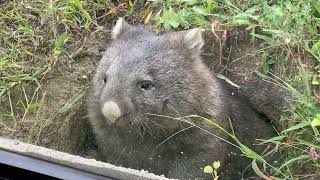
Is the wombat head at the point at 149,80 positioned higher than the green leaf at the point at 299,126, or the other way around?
the wombat head at the point at 149,80

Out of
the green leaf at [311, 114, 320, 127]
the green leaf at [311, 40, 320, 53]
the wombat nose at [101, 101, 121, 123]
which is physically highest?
the green leaf at [311, 40, 320, 53]

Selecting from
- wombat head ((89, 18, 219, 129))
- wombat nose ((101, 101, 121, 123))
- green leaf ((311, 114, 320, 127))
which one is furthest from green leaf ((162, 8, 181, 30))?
green leaf ((311, 114, 320, 127))

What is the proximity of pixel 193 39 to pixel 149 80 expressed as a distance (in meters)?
0.44

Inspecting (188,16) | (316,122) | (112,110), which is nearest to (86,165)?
(112,110)

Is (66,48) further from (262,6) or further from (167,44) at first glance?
(262,6)

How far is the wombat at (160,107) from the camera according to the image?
359 centimetres

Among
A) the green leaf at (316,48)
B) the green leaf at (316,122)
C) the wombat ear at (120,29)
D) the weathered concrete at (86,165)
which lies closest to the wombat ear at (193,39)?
the wombat ear at (120,29)

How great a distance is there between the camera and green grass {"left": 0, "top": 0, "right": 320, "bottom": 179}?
3725 millimetres

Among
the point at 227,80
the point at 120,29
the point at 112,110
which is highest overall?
the point at 120,29

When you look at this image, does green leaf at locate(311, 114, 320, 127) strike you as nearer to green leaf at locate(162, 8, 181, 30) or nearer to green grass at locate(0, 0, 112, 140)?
green leaf at locate(162, 8, 181, 30)

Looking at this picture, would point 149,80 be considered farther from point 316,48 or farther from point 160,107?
point 316,48

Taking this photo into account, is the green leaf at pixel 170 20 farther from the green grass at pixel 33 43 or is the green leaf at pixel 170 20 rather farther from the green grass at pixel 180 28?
the green grass at pixel 33 43

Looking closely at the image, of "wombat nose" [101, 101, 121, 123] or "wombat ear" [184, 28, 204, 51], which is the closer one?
"wombat nose" [101, 101, 121, 123]

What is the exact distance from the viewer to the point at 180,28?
4406 mm
